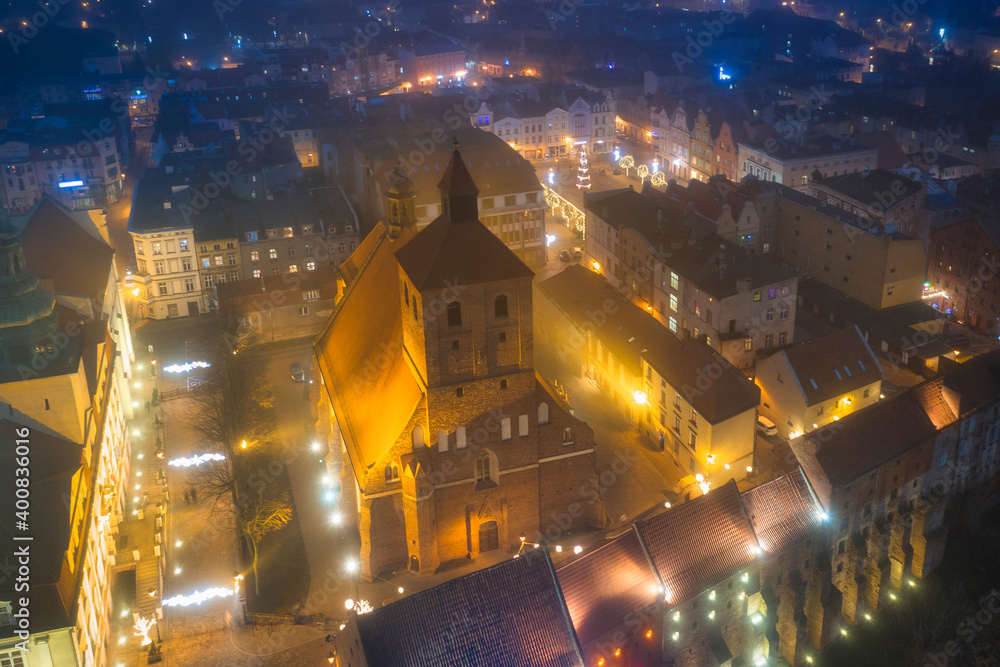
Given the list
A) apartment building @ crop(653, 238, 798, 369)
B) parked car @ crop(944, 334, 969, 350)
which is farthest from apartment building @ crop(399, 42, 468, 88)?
parked car @ crop(944, 334, 969, 350)

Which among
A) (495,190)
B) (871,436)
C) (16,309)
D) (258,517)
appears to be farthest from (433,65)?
(871,436)

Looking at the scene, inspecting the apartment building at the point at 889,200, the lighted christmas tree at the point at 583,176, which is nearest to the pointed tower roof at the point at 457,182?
the apartment building at the point at 889,200

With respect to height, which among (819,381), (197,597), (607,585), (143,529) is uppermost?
(607,585)

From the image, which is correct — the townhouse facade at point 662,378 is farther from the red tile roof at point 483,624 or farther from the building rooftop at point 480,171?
the building rooftop at point 480,171

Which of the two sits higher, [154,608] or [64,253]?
[64,253]

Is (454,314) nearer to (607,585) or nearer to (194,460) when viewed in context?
(607,585)

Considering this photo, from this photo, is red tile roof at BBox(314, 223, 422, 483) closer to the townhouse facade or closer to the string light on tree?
the townhouse facade
